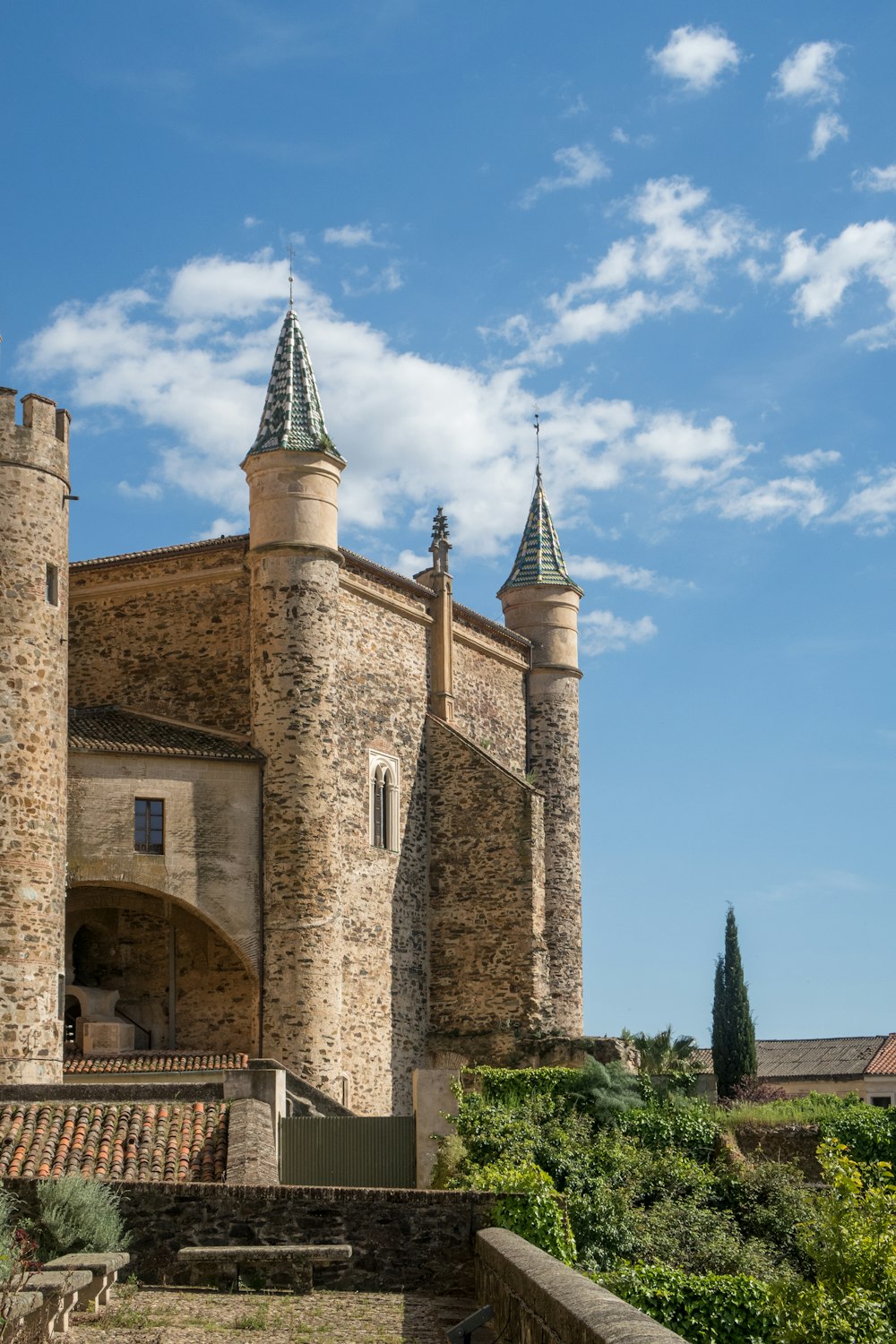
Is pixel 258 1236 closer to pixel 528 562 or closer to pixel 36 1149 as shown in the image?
pixel 36 1149

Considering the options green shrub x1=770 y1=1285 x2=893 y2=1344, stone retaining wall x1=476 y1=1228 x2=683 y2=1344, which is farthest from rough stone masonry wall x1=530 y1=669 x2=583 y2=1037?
stone retaining wall x1=476 y1=1228 x2=683 y2=1344

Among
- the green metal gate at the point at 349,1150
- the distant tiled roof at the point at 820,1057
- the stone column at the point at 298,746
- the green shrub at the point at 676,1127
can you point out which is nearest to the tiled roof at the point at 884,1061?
the distant tiled roof at the point at 820,1057

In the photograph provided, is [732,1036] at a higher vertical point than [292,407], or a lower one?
lower

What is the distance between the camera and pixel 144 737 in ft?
101

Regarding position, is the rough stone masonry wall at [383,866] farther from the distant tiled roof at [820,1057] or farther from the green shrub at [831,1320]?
the distant tiled roof at [820,1057]

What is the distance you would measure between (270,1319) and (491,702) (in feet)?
93.3

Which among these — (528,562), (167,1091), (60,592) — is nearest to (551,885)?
(528,562)

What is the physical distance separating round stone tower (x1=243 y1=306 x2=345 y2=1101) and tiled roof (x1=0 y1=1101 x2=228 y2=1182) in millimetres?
10591

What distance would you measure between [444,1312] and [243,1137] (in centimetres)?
630

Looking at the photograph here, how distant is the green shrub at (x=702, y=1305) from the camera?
53.4ft

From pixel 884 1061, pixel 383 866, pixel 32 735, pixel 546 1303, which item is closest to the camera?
pixel 546 1303

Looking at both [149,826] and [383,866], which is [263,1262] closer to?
[149,826]

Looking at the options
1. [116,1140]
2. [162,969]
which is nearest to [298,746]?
[162,969]

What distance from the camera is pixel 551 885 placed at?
40094 millimetres
